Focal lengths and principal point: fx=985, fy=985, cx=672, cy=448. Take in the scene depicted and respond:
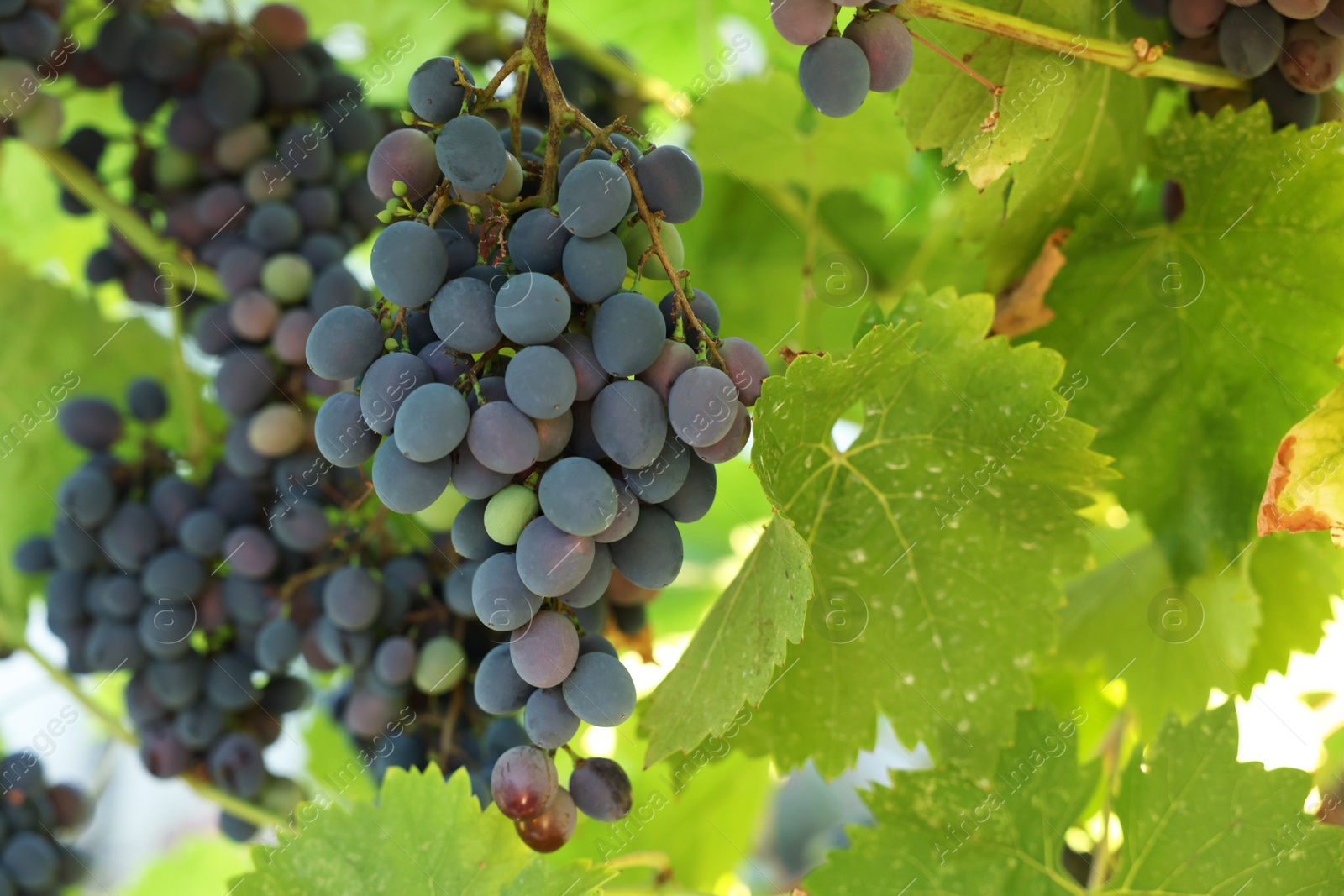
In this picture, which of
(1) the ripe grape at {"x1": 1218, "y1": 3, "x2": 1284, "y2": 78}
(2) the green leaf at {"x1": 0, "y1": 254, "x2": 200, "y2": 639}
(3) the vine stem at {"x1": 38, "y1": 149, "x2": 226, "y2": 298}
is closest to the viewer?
(1) the ripe grape at {"x1": 1218, "y1": 3, "x2": 1284, "y2": 78}

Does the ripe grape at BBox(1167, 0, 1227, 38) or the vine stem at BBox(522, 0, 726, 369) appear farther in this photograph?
the ripe grape at BBox(1167, 0, 1227, 38)

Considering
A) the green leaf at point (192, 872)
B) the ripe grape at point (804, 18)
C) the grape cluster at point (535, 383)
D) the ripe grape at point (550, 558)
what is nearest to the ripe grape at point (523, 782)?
the grape cluster at point (535, 383)

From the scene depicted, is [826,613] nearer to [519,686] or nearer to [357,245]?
[519,686]


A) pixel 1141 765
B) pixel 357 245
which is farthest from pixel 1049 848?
pixel 357 245

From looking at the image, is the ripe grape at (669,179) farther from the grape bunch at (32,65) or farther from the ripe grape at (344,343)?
the grape bunch at (32,65)

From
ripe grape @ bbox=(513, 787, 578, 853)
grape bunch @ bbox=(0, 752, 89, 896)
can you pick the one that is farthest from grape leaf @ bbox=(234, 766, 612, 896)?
grape bunch @ bbox=(0, 752, 89, 896)

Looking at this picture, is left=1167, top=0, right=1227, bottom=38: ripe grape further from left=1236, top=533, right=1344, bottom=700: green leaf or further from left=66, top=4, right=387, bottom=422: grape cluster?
left=66, top=4, right=387, bottom=422: grape cluster
